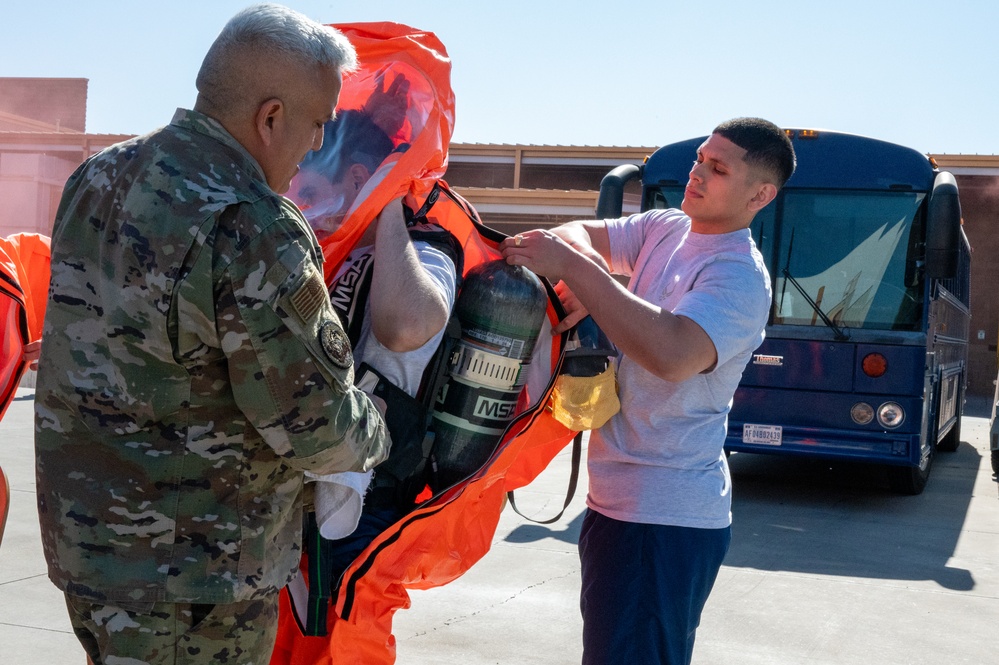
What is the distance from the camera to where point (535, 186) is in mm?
30422

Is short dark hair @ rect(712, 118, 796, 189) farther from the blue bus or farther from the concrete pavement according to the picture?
the blue bus

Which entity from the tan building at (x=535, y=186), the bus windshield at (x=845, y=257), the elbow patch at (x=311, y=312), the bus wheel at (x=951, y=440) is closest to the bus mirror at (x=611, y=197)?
the bus windshield at (x=845, y=257)

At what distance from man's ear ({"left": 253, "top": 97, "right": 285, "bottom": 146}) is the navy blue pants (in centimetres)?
141

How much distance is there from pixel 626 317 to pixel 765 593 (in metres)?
4.02

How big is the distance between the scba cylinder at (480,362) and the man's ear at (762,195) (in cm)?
66

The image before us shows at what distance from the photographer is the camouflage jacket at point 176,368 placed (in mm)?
1734

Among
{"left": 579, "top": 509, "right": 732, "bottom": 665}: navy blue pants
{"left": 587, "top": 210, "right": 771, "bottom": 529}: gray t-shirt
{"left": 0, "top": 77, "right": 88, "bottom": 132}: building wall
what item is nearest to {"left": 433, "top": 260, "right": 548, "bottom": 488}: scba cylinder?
{"left": 587, "top": 210, "right": 771, "bottom": 529}: gray t-shirt

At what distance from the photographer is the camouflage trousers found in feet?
5.90

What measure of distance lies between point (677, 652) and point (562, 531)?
16.0ft

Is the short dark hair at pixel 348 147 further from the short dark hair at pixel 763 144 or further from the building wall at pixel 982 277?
the building wall at pixel 982 277

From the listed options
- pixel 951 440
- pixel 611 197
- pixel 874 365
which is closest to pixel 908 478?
pixel 874 365

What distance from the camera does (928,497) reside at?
9.48 meters

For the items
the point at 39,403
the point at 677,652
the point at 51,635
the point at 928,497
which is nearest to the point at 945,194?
the point at 928,497

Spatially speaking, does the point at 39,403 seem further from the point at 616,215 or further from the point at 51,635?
the point at 616,215
